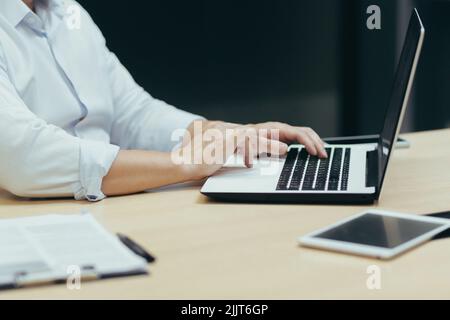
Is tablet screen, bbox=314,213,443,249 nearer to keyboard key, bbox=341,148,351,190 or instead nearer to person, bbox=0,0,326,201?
keyboard key, bbox=341,148,351,190

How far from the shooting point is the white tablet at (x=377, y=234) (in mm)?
938

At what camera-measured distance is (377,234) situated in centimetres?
99

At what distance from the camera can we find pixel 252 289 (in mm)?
842

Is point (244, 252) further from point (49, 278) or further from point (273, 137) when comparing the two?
point (273, 137)

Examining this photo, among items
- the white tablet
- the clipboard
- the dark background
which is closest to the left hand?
the white tablet

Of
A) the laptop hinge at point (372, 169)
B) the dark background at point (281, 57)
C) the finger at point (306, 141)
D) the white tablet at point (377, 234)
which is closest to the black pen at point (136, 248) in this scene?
the white tablet at point (377, 234)

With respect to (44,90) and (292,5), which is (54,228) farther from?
(292,5)

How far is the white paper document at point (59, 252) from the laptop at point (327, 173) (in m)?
0.28

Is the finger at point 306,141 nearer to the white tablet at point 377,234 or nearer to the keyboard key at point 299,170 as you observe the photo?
the keyboard key at point 299,170

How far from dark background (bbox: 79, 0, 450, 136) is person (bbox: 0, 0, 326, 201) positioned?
0.70 m

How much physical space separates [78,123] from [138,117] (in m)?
0.24

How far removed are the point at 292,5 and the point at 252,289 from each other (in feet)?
6.59

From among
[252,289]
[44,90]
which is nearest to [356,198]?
[252,289]

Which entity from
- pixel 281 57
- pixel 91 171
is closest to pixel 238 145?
pixel 91 171
